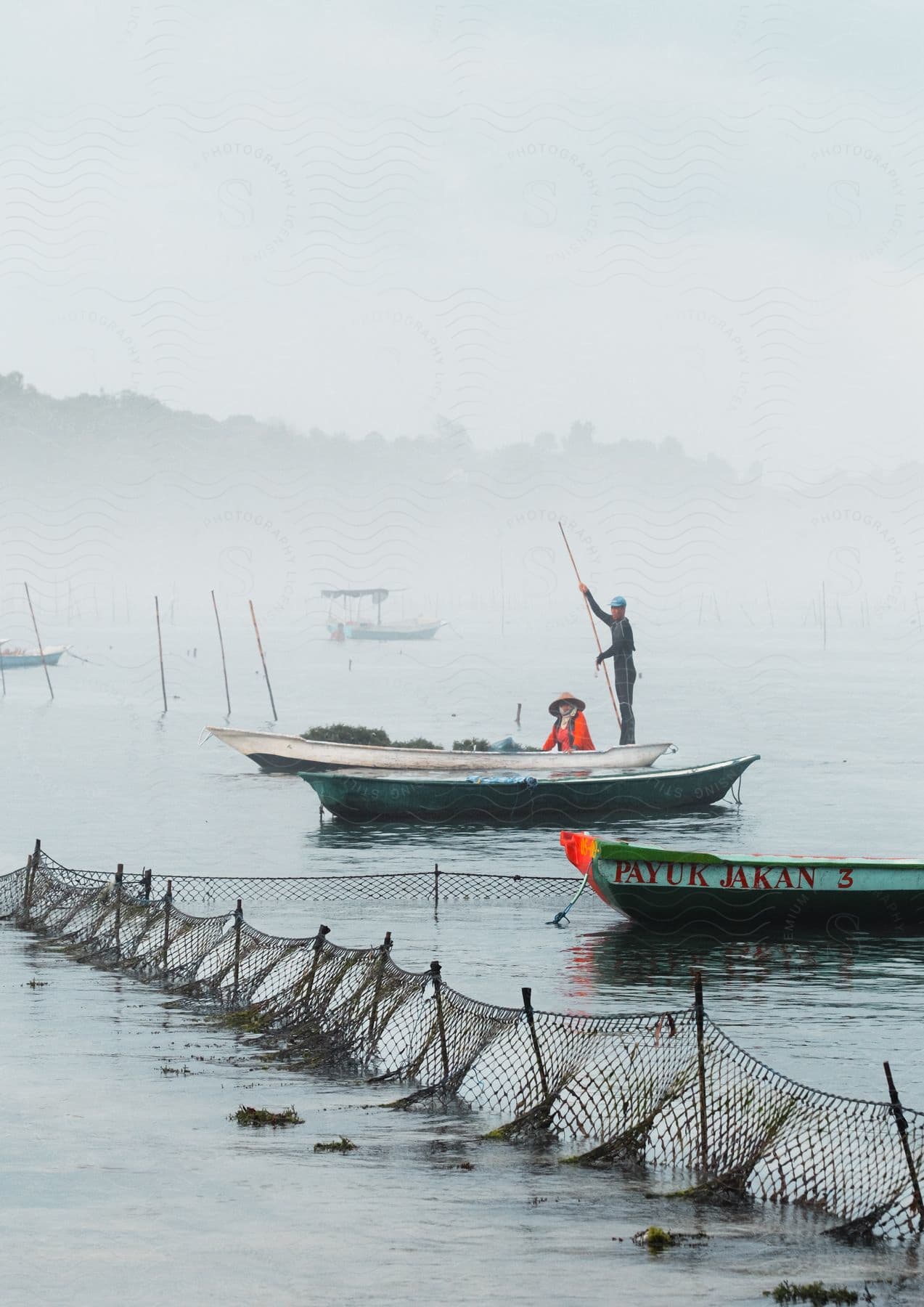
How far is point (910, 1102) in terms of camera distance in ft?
72.1

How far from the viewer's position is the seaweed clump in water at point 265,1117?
18.5 m

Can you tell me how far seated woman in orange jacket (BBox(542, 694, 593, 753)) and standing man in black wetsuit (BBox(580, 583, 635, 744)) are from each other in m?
3.71

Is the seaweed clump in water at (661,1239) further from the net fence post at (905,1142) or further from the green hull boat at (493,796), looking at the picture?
the green hull boat at (493,796)

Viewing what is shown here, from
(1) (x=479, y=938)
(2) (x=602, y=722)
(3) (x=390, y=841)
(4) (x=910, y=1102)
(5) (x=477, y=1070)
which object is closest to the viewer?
(5) (x=477, y=1070)

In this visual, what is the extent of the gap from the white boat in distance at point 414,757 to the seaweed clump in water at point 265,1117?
4473cm

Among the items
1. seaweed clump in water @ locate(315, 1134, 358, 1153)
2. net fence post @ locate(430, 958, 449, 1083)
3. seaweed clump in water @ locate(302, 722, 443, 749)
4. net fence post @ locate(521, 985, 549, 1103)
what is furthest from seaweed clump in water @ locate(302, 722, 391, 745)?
seaweed clump in water @ locate(315, 1134, 358, 1153)

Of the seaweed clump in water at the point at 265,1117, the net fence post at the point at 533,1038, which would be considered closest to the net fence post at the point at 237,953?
the seaweed clump in water at the point at 265,1117

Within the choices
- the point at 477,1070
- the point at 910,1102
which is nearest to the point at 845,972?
the point at 910,1102

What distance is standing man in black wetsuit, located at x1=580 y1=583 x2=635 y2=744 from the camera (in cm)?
6656

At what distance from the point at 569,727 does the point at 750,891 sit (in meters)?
25.7

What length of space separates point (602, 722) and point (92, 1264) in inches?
5146

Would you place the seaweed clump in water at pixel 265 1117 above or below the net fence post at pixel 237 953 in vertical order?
below

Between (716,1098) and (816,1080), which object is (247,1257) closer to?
(716,1098)

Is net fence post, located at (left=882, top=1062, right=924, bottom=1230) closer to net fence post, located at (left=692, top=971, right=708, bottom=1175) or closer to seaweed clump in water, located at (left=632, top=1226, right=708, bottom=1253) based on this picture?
seaweed clump in water, located at (left=632, top=1226, right=708, bottom=1253)
